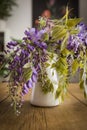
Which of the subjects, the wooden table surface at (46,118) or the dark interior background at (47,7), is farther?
the dark interior background at (47,7)

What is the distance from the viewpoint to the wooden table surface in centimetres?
52

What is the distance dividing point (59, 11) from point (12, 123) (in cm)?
355

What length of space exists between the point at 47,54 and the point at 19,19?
3466 mm

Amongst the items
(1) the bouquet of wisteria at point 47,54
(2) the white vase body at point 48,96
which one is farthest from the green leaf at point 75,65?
(2) the white vase body at point 48,96

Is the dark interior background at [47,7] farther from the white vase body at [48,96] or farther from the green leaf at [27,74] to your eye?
the green leaf at [27,74]

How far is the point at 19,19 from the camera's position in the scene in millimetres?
4000

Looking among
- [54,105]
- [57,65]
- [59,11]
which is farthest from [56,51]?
[59,11]

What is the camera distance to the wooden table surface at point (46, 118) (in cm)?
52

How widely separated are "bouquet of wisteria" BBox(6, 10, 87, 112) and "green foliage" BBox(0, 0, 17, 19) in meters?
3.22

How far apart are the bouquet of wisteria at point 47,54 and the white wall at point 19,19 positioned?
11.0ft

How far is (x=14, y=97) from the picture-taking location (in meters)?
0.58

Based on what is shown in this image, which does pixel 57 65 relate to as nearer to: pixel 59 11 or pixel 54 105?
pixel 54 105

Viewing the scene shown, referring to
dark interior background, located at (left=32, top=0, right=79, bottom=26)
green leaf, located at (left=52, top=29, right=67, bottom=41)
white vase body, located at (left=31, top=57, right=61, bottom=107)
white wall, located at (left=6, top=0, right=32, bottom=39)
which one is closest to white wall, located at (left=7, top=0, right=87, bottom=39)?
white wall, located at (left=6, top=0, right=32, bottom=39)

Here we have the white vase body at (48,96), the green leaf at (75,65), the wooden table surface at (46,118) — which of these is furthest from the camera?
the white vase body at (48,96)
